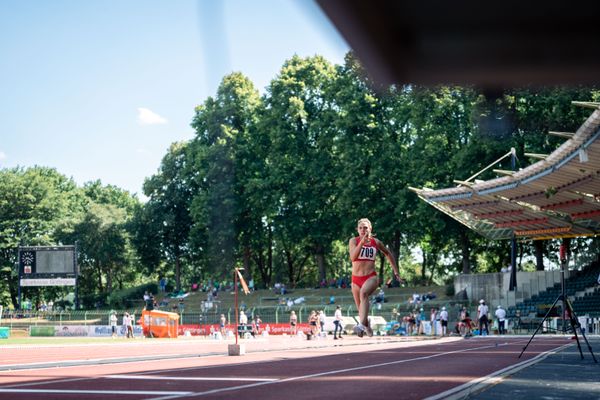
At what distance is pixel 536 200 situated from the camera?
41312 mm

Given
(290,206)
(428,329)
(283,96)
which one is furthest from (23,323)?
(283,96)

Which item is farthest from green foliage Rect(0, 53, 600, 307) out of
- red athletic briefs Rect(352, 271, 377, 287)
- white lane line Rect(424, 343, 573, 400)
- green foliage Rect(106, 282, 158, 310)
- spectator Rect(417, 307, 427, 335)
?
spectator Rect(417, 307, 427, 335)

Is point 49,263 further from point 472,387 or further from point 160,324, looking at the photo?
point 472,387

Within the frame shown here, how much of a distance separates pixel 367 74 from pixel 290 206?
60262mm

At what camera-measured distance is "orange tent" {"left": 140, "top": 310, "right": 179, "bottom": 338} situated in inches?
1989

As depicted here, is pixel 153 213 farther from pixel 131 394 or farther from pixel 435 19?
pixel 435 19

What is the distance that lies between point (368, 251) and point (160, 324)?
4725 centimetres

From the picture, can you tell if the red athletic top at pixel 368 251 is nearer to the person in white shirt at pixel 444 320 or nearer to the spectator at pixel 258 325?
the person in white shirt at pixel 444 320

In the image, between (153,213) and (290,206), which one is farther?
(153,213)

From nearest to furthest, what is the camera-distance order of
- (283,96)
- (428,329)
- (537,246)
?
(283,96) → (428,329) → (537,246)

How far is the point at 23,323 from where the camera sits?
207 ft

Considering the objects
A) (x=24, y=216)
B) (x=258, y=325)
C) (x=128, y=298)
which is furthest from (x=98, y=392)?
(x=24, y=216)

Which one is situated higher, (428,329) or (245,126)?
(245,126)

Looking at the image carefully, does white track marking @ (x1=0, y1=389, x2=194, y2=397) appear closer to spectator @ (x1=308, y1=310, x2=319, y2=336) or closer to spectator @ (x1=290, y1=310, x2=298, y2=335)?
spectator @ (x1=308, y1=310, x2=319, y2=336)
